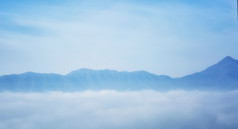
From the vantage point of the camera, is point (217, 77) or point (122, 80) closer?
point (122, 80)

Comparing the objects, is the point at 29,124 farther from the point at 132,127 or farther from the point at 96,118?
the point at 132,127

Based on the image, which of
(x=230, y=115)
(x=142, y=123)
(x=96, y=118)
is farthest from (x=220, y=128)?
(x=96, y=118)

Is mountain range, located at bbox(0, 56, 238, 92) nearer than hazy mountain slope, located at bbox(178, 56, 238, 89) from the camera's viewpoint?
No

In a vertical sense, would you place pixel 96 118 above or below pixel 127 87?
below

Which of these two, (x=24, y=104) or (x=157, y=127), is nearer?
(x=24, y=104)

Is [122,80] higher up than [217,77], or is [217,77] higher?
[217,77]

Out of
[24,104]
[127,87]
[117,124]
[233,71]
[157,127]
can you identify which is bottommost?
[157,127]

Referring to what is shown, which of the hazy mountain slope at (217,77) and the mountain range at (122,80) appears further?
the mountain range at (122,80)

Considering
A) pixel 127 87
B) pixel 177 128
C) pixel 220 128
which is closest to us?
pixel 220 128
